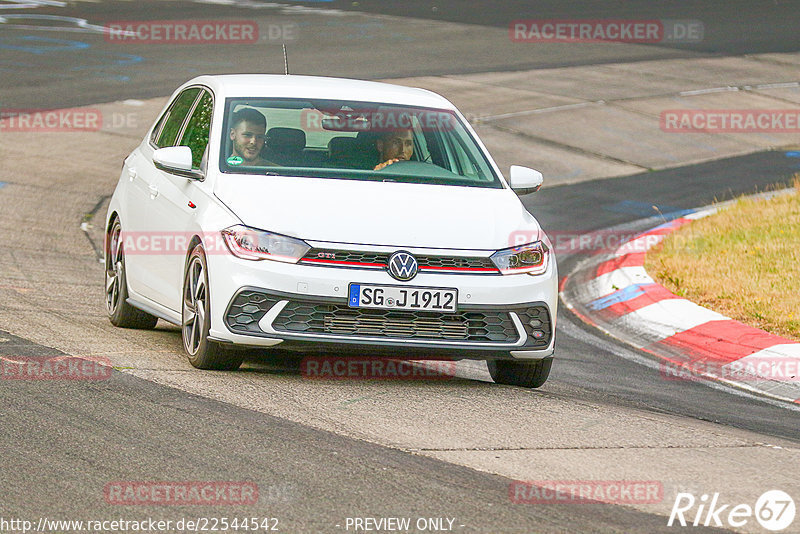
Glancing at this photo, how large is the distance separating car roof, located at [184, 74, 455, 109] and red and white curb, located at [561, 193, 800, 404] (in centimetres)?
240

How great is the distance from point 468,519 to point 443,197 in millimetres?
2869

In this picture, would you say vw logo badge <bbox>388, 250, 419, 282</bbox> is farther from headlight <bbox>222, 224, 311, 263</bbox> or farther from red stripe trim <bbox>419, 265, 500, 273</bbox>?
headlight <bbox>222, 224, 311, 263</bbox>

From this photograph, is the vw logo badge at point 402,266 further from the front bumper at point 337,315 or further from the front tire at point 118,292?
the front tire at point 118,292

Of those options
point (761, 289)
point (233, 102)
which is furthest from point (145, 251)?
point (761, 289)

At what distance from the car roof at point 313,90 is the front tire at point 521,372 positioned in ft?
5.78

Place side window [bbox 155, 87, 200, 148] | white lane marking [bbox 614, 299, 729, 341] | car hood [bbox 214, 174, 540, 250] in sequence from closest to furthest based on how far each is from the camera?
car hood [bbox 214, 174, 540, 250] → side window [bbox 155, 87, 200, 148] → white lane marking [bbox 614, 299, 729, 341]

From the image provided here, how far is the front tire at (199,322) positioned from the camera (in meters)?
7.02

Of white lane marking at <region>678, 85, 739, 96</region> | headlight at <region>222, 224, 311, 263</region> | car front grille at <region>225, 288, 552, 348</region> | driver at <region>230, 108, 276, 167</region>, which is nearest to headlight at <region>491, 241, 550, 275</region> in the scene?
car front grille at <region>225, 288, 552, 348</region>

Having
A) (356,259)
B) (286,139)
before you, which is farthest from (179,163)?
(356,259)

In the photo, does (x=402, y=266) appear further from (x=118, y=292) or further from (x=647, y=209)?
(x=647, y=209)

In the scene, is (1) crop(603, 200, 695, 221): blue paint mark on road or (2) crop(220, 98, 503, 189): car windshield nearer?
(2) crop(220, 98, 503, 189): car windshield

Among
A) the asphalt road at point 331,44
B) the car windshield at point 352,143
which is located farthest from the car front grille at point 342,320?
the asphalt road at point 331,44

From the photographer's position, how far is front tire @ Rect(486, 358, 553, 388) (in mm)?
7422

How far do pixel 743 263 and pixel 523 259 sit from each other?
15.5 ft
